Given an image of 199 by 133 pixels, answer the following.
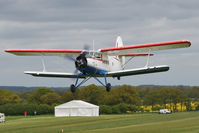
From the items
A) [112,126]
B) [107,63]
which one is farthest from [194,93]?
[107,63]

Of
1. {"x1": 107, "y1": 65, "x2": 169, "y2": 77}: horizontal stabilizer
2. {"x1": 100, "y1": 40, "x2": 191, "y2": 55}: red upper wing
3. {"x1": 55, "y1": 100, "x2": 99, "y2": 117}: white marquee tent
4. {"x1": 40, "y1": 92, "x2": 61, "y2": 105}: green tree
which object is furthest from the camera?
{"x1": 40, "y1": 92, "x2": 61, "y2": 105}: green tree

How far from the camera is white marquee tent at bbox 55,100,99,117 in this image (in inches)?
4259

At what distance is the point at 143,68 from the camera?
112 ft

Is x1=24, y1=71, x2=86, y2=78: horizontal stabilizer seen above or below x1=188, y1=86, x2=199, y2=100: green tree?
below

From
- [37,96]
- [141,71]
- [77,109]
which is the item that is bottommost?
[77,109]

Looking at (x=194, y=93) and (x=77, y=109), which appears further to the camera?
(x=194, y=93)

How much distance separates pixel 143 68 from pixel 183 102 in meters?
121

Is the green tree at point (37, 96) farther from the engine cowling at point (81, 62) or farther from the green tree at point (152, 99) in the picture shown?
the engine cowling at point (81, 62)

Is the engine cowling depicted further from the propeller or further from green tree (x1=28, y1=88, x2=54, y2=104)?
green tree (x1=28, y1=88, x2=54, y2=104)

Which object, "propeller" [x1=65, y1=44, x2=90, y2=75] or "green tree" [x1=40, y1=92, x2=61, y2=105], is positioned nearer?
"propeller" [x1=65, y1=44, x2=90, y2=75]

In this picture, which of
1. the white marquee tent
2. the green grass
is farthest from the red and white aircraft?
the white marquee tent

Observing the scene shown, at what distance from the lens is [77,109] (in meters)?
109

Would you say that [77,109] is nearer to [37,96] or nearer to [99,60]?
[37,96]

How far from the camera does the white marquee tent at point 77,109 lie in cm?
10819
